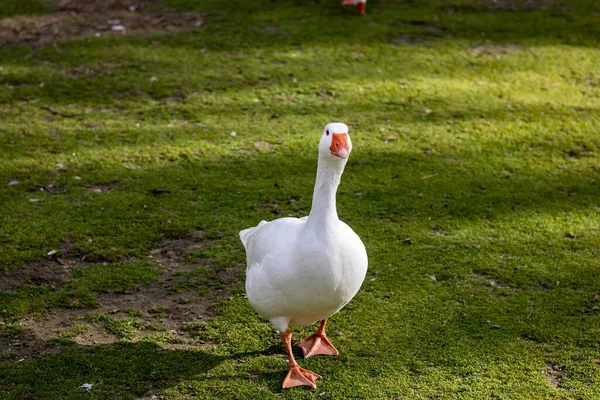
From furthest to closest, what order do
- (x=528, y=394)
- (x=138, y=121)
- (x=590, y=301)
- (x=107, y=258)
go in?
(x=138, y=121) < (x=107, y=258) < (x=590, y=301) < (x=528, y=394)

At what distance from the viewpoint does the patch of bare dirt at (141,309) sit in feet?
15.0

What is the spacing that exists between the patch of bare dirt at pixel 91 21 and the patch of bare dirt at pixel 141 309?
488 cm

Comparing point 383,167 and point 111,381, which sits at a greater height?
point 383,167

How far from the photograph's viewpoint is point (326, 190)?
398 centimetres

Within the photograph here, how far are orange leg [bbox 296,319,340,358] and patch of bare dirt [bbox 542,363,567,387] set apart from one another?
1323 millimetres

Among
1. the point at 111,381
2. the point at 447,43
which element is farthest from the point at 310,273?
the point at 447,43

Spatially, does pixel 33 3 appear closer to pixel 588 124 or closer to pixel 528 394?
pixel 588 124

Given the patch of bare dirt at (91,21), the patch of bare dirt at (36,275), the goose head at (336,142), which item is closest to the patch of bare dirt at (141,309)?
the patch of bare dirt at (36,275)

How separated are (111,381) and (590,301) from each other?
3401 millimetres

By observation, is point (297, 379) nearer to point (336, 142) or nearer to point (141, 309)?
point (141, 309)

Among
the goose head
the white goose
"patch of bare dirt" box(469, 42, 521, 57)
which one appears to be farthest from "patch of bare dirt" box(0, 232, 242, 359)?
"patch of bare dirt" box(469, 42, 521, 57)

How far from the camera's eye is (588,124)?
769cm

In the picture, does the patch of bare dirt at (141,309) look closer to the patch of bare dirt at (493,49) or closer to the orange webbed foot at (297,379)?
the orange webbed foot at (297,379)

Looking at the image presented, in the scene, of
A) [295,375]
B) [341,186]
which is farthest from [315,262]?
[341,186]
